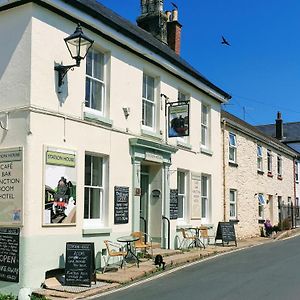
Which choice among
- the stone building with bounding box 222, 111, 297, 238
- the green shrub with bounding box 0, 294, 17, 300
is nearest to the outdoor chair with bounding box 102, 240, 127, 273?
the green shrub with bounding box 0, 294, 17, 300

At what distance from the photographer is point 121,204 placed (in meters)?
13.1

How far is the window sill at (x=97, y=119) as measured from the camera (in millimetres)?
11977

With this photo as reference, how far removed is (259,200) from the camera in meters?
26.0

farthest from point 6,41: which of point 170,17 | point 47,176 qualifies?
point 170,17

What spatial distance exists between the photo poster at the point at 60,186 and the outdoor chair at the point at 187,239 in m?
5.91

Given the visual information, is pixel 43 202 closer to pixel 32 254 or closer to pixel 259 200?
pixel 32 254

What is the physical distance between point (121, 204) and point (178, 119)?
3.90 meters

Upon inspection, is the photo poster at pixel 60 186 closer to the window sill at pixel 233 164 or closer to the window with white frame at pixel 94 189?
the window with white frame at pixel 94 189

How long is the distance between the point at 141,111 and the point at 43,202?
507cm

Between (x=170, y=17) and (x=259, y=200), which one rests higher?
(x=170, y=17)

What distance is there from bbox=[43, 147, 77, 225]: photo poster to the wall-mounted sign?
58cm

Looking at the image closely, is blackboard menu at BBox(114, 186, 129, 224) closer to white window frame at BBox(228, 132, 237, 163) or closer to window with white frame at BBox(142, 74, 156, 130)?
window with white frame at BBox(142, 74, 156, 130)

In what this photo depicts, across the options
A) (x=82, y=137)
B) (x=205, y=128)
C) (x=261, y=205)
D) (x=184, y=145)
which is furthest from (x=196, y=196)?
(x=261, y=205)

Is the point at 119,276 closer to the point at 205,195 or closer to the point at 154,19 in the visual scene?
the point at 205,195
